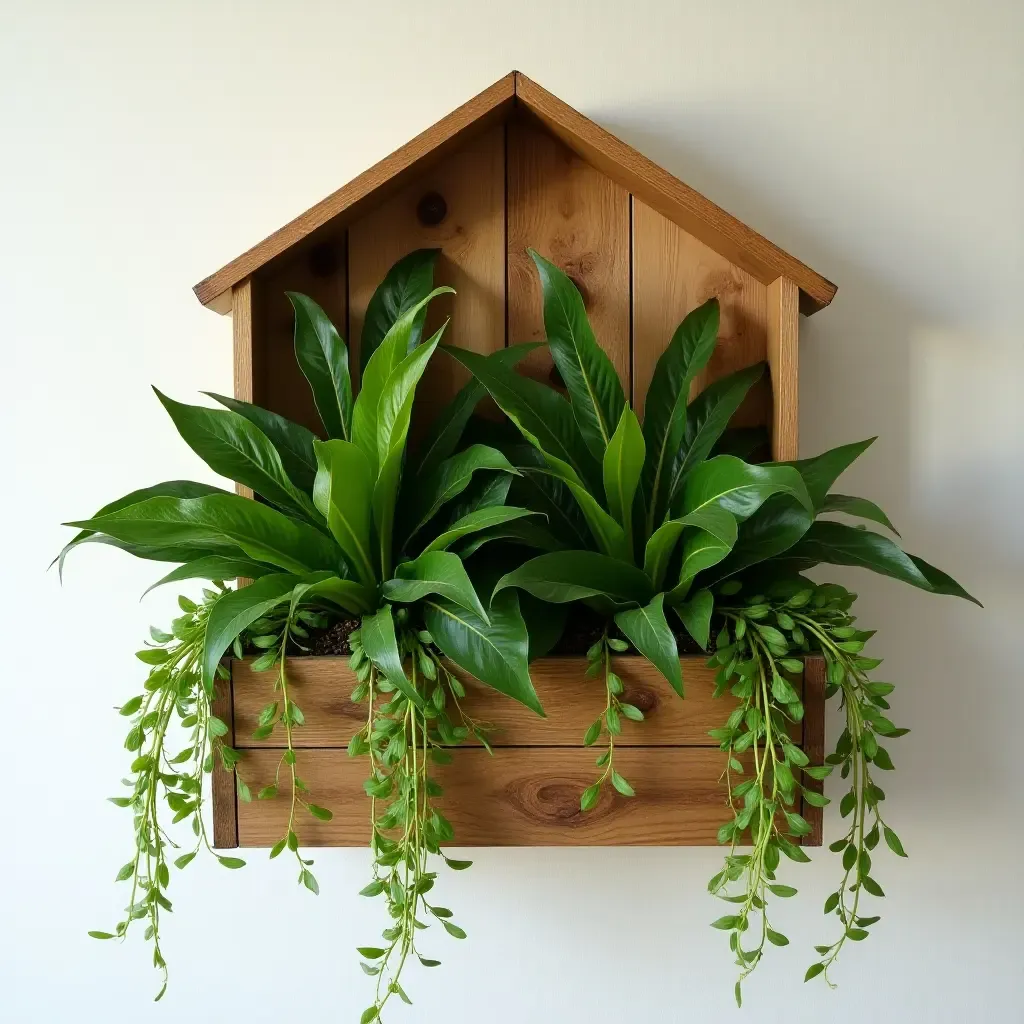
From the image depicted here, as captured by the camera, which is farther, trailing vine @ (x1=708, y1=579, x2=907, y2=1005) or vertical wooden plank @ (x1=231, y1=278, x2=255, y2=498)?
vertical wooden plank @ (x1=231, y1=278, x2=255, y2=498)

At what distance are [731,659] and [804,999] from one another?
534 millimetres

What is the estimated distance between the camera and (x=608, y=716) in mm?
766

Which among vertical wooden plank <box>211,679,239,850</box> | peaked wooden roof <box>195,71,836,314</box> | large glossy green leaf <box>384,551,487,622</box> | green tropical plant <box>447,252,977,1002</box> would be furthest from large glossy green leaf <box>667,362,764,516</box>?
vertical wooden plank <box>211,679,239,850</box>

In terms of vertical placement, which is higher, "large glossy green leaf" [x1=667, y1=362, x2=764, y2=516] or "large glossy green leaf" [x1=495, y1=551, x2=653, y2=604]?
"large glossy green leaf" [x1=667, y1=362, x2=764, y2=516]

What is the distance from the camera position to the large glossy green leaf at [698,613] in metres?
0.73

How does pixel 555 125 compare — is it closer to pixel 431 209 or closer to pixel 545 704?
pixel 431 209

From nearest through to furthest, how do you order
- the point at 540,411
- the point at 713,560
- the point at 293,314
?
the point at 713,560 < the point at 540,411 < the point at 293,314

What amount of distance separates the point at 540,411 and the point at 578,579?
0.59ft

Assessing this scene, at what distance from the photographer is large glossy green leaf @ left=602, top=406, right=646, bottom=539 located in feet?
2.46

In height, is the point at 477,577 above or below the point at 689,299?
below

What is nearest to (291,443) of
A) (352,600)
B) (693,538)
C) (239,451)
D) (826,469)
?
(239,451)

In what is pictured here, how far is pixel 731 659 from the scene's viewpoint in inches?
30.7

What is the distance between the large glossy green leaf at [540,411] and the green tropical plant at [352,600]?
4cm

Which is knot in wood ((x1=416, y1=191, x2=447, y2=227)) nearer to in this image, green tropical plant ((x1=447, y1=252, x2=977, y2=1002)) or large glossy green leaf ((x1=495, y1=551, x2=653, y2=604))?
green tropical plant ((x1=447, y1=252, x2=977, y2=1002))
